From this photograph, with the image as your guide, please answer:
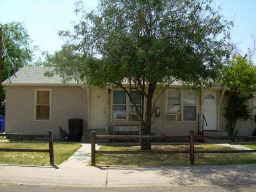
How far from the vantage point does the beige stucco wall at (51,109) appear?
1661 centimetres

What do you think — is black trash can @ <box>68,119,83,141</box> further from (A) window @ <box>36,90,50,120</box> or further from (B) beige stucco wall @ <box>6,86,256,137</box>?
(A) window @ <box>36,90,50,120</box>

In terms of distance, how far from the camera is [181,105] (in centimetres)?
1689

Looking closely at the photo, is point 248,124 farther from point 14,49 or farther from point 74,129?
point 14,49

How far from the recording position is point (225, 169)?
877cm

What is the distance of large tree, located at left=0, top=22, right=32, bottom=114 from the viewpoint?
105 ft

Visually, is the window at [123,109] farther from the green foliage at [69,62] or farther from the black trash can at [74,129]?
the green foliage at [69,62]

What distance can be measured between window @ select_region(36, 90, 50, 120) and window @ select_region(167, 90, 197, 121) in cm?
686

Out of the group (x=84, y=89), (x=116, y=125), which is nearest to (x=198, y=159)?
(x=116, y=125)

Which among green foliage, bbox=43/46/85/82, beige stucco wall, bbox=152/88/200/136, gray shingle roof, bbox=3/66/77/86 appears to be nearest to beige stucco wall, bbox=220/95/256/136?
beige stucco wall, bbox=152/88/200/136

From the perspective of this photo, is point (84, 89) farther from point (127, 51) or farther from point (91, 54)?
point (127, 51)

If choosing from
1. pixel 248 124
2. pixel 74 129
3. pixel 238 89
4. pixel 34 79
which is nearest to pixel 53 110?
pixel 74 129

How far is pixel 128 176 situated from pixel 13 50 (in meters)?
29.4

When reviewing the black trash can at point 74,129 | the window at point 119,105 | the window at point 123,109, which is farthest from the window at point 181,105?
the black trash can at point 74,129

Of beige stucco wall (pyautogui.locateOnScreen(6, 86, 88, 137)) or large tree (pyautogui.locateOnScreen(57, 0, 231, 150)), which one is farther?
beige stucco wall (pyautogui.locateOnScreen(6, 86, 88, 137))
